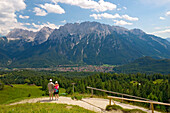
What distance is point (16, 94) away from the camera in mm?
95625

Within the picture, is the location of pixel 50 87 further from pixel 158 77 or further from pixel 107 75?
pixel 158 77

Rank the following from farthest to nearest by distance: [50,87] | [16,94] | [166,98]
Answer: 1. [16,94]
2. [166,98]
3. [50,87]

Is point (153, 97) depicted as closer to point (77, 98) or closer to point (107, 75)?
point (77, 98)

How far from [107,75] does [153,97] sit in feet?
288

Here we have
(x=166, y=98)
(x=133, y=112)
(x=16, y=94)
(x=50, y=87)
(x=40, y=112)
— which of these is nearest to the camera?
(x=40, y=112)

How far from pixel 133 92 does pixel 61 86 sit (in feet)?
228

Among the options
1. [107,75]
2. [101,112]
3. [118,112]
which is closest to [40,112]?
[101,112]

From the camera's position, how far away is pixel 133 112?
19609mm

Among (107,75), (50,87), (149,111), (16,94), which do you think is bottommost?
(16,94)

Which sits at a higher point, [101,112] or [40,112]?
[40,112]

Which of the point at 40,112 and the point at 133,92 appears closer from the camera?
the point at 40,112

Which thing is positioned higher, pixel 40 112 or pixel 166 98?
pixel 40 112

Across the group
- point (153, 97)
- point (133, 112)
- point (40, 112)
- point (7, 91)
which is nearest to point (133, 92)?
point (153, 97)

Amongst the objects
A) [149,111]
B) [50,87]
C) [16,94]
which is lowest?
[16,94]
